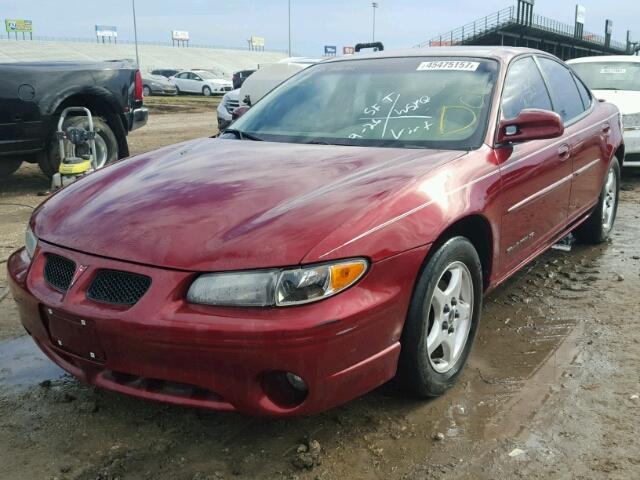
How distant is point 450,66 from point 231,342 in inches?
87.2

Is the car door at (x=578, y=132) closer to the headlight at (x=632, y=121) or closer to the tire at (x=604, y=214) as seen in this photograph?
the tire at (x=604, y=214)

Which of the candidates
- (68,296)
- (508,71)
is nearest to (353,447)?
(68,296)

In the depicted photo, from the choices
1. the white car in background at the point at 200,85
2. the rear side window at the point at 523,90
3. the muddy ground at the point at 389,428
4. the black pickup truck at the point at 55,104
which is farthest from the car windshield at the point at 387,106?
the white car in background at the point at 200,85

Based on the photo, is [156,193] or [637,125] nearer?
[156,193]

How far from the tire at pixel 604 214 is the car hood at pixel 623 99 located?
8.72ft

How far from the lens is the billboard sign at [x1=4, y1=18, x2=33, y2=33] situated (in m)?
90.0

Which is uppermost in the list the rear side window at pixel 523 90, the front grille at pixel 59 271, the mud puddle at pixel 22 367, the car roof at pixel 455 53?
the car roof at pixel 455 53

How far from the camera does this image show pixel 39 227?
2.65 m

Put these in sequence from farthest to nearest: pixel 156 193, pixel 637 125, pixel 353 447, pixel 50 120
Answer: pixel 637 125, pixel 50 120, pixel 156 193, pixel 353 447

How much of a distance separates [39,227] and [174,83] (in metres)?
34.6

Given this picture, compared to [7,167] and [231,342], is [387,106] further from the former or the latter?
[7,167]

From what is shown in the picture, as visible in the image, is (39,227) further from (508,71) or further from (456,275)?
(508,71)

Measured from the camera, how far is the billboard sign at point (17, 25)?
295ft

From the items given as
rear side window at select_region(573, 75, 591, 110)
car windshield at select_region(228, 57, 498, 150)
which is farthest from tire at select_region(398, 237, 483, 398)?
rear side window at select_region(573, 75, 591, 110)
